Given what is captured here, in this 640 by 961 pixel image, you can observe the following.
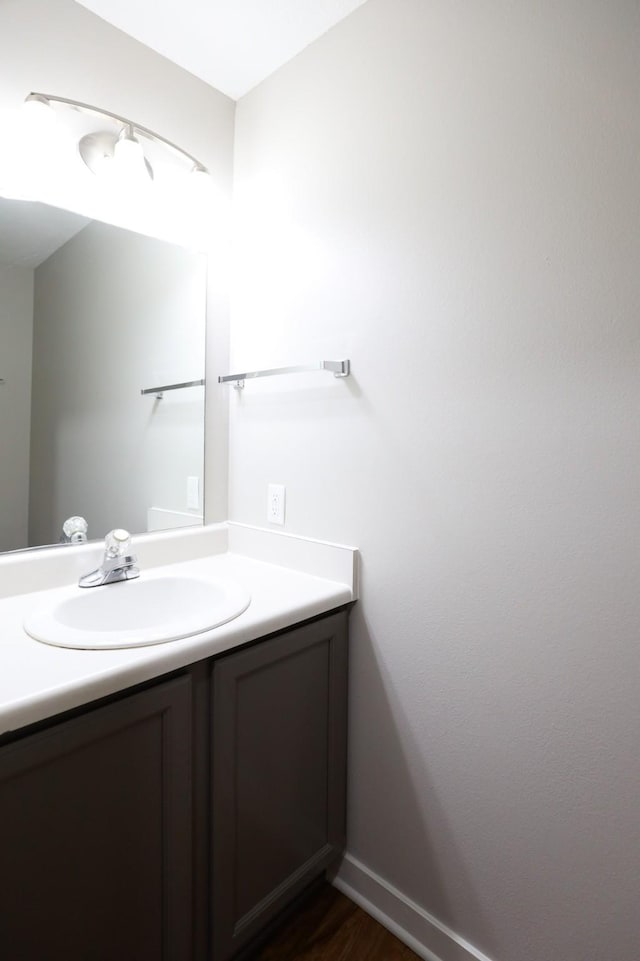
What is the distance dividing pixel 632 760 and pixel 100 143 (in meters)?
1.90

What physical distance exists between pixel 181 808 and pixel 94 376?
3.63ft

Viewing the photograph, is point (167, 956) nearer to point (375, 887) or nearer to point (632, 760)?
point (375, 887)

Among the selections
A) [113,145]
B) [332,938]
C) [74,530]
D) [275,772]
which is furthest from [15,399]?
[332,938]

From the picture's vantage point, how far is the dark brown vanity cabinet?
0.76m

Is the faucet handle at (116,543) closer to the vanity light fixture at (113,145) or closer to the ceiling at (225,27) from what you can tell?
the vanity light fixture at (113,145)

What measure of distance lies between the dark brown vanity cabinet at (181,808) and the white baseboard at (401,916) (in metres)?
0.10

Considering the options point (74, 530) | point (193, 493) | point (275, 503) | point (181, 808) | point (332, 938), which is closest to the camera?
point (181, 808)

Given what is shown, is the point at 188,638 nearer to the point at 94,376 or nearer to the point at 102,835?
the point at 102,835

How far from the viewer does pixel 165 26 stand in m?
1.36

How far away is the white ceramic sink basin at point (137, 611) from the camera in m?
0.94

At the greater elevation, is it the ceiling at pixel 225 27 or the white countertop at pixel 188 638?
the ceiling at pixel 225 27

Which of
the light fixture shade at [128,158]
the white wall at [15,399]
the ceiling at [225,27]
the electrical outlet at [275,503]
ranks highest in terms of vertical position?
the ceiling at [225,27]

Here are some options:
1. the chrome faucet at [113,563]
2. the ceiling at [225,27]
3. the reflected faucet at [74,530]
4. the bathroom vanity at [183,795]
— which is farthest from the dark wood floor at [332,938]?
the ceiling at [225,27]

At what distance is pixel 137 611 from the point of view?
1.30 metres
